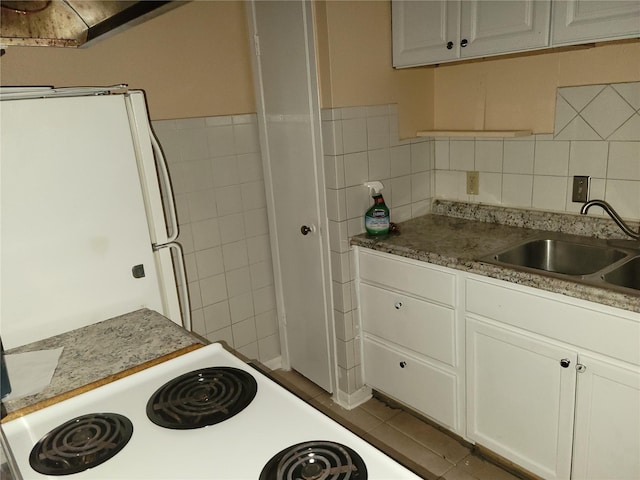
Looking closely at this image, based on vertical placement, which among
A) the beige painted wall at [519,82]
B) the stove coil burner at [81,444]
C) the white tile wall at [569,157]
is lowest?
the stove coil burner at [81,444]

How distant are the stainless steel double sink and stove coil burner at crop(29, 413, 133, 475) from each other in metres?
1.36

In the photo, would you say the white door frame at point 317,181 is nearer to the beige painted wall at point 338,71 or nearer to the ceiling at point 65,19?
the beige painted wall at point 338,71

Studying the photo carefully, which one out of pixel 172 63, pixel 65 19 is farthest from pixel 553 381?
pixel 172 63

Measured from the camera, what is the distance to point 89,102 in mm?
1385

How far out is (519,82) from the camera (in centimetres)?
221

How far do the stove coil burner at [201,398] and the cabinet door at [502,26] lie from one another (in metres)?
1.54

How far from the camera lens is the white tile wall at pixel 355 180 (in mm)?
2182

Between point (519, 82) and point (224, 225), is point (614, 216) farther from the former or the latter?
point (224, 225)

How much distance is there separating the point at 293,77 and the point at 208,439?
5.59 feet

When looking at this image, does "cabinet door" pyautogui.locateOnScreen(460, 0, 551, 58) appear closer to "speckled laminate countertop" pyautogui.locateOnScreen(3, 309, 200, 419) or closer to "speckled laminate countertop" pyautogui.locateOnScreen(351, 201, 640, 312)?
"speckled laminate countertop" pyautogui.locateOnScreen(351, 201, 640, 312)

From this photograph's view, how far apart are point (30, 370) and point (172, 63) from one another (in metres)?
1.50

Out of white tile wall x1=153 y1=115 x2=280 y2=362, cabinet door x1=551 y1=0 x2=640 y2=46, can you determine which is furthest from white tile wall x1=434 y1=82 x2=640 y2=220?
white tile wall x1=153 y1=115 x2=280 y2=362

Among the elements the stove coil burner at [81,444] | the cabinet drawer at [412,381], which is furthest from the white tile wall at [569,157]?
the stove coil burner at [81,444]

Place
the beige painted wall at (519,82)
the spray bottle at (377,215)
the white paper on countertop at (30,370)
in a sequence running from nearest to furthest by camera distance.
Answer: the white paper on countertop at (30,370), the beige painted wall at (519,82), the spray bottle at (377,215)
